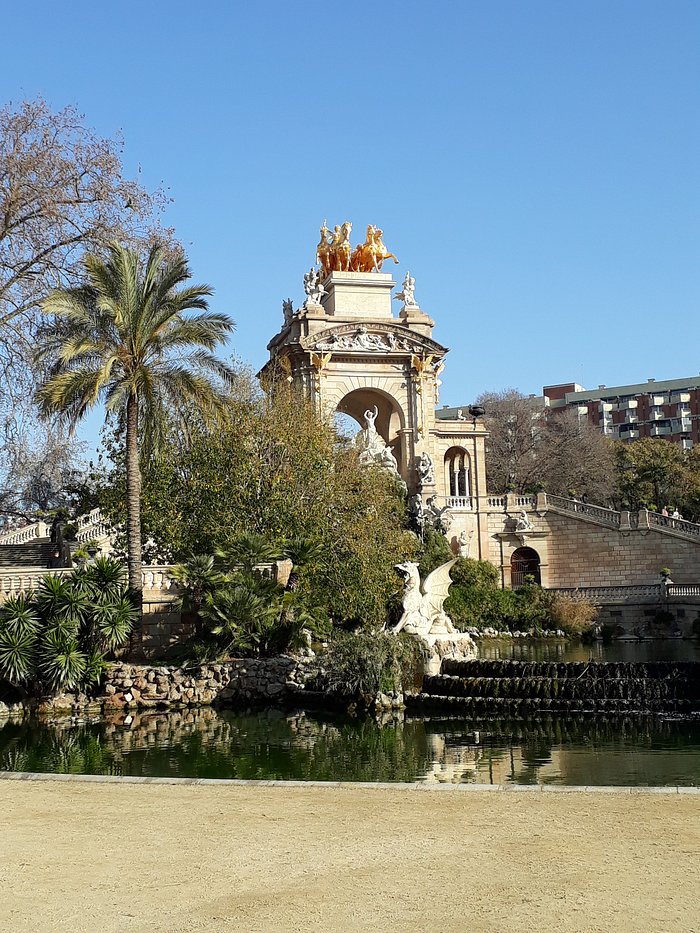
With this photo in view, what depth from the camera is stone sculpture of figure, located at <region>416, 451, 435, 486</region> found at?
48594 millimetres

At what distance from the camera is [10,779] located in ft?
43.3

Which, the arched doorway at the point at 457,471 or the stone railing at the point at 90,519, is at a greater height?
the arched doorway at the point at 457,471

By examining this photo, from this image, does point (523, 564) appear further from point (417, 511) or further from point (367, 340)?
point (367, 340)

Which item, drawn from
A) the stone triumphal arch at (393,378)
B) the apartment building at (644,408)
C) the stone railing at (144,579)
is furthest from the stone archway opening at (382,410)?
the apartment building at (644,408)

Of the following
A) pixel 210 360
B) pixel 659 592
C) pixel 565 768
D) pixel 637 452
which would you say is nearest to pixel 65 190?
pixel 210 360

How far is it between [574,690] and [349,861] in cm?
1273

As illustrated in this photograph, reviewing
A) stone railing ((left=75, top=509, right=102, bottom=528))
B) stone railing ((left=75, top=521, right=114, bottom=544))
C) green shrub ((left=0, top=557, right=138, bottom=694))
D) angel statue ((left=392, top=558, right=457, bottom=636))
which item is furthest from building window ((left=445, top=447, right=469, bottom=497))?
green shrub ((left=0, top=557, right=138, bottom=694))

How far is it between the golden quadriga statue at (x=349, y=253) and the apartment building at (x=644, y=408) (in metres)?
57.7

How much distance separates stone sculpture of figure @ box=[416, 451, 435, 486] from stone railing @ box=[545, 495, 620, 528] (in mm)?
6224

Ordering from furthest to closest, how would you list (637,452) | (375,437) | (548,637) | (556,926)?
(637,452) < (375,437) < (548,637) < (556,926)

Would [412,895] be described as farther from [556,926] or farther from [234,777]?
[234,777]

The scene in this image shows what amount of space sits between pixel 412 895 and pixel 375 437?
129 feet

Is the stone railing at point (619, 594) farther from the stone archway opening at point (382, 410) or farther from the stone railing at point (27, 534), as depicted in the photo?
the stone railing at point (27, 534)

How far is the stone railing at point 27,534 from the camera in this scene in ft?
122
